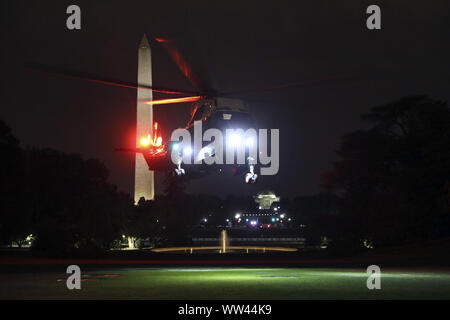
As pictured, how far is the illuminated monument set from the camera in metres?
89.2

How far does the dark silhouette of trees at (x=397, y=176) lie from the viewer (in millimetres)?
54531

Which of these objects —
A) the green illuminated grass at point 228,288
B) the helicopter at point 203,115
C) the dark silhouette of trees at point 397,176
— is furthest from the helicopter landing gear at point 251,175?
the dark silhouette of trees at point 397,176

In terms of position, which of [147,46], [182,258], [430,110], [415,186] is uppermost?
[147,46]

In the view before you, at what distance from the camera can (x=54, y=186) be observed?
235 ft

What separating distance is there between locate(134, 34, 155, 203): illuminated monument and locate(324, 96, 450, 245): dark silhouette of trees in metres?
25.8

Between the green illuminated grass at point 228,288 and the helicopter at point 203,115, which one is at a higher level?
the helicopter at point 203,115

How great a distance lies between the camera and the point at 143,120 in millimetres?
90688

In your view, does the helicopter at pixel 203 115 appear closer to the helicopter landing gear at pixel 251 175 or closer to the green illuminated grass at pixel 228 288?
the helicopter landing gear at pixel 251 175

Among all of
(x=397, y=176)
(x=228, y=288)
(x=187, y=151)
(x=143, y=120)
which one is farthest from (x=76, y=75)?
(x=143, y=120)

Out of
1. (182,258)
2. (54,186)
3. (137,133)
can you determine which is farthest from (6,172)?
(137,133)

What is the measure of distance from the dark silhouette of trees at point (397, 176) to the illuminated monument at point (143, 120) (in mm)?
25759

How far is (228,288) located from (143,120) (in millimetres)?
71164

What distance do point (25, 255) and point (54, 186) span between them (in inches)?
940
